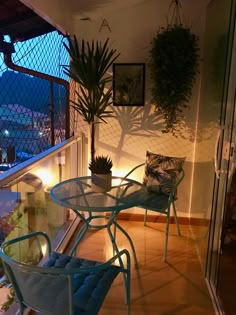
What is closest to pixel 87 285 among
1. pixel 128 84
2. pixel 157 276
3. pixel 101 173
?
pixel 101 173

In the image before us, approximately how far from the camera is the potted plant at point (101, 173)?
2.02 m

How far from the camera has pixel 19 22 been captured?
8.45 ft

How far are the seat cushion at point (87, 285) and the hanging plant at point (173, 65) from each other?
6.12 ft

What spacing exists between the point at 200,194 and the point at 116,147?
1.12 metres

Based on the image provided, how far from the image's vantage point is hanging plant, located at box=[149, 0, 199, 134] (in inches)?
105

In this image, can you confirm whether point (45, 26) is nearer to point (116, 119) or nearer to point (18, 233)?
point (116, 119)

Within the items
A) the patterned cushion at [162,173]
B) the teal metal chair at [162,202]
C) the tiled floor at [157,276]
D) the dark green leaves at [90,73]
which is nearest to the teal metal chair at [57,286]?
the tiled floor at [157,276]

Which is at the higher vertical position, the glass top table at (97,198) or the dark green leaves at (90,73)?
the dark green leaves at (90,73)

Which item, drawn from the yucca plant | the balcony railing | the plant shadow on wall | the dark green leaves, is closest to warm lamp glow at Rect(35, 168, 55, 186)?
the balcony railing

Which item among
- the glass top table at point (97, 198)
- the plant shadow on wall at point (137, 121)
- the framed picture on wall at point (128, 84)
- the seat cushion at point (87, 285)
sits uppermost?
the framed picture on wall at point (128, 84)

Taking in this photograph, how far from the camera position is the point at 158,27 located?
295 centimetres

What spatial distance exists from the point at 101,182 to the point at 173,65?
144 cm

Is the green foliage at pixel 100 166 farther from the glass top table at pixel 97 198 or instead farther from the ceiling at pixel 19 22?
the ceiling at pixel 19 22

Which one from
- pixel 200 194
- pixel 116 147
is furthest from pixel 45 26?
pixel 200 194
